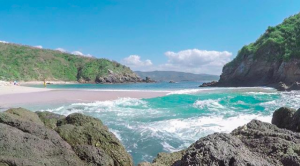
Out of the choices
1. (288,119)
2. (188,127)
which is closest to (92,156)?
(288,119)

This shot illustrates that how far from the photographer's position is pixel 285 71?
41.3 m

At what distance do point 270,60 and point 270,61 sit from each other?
24 centimetres

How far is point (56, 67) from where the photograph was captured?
10444 centimetres

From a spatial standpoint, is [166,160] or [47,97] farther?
[47,97]

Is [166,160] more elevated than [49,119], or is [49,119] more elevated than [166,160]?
[49,119]

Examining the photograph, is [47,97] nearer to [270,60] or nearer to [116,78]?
[270,60]

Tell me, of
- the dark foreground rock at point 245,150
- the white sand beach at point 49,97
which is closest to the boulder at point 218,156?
the dark foreground rock at point 245,150

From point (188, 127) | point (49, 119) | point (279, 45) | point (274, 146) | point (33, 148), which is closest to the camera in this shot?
point (274, 146)

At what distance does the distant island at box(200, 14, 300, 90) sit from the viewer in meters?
41.8

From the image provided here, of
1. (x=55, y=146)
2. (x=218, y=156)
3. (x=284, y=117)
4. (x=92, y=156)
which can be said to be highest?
(x=218, y=156)

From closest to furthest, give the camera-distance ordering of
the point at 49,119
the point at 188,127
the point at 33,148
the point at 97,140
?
1. the point at 33,148
2. the point at 97,140
3. the point at 49,119
4. the point at 188,127

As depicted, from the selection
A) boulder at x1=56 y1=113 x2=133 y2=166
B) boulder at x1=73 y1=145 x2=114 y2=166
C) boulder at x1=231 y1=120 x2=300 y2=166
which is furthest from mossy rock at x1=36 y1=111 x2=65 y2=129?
boulder at x1=231 y1=120 x2=300 y2=166

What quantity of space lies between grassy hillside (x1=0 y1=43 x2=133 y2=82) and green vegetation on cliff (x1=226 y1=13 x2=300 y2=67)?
217ft

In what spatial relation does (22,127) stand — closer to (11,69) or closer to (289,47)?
(289,47)
